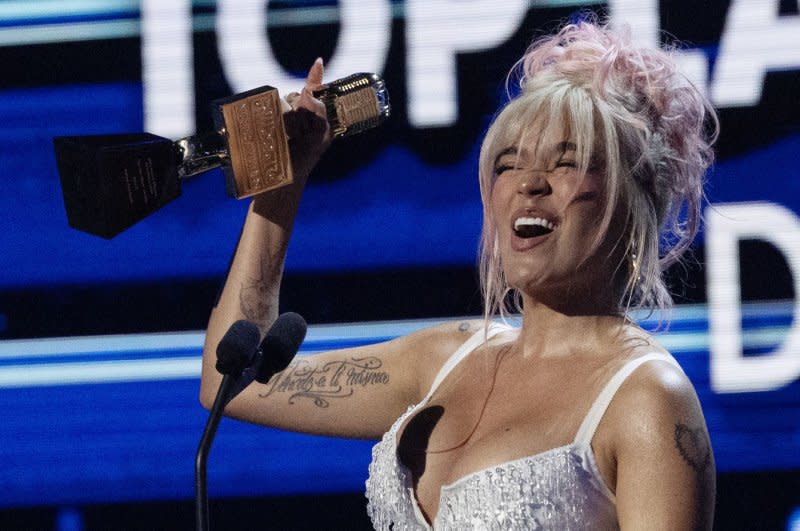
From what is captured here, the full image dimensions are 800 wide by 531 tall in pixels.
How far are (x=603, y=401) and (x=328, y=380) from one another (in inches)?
19.0

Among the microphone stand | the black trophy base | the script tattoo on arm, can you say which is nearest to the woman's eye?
the script tattoo on arm

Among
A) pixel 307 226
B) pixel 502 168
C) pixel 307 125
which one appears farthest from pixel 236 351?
pixel 307 226

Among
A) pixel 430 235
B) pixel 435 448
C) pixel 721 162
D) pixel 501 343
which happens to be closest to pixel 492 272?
pixel 501 343

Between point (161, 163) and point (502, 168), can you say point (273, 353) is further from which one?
point (502, 168)

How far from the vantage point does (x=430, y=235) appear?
2188mm

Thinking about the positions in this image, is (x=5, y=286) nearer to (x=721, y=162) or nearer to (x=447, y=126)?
(x=447, y=126)

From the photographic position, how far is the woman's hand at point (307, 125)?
147 centimetres

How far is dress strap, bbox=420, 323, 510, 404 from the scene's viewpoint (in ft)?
5.41

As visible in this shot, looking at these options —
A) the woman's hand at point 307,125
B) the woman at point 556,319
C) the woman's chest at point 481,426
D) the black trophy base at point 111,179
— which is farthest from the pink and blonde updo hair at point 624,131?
the black trophy base at point 111,179

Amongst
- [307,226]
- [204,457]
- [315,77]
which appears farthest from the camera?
[307,226]

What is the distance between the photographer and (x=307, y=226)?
2.23 metres

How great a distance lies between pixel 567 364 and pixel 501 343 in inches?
6.5

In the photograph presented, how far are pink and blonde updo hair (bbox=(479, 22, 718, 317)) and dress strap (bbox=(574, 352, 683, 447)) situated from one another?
13 centimetres

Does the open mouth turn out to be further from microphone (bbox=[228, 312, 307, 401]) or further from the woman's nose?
microphone (bbox=[228, 312, 307, 401])
